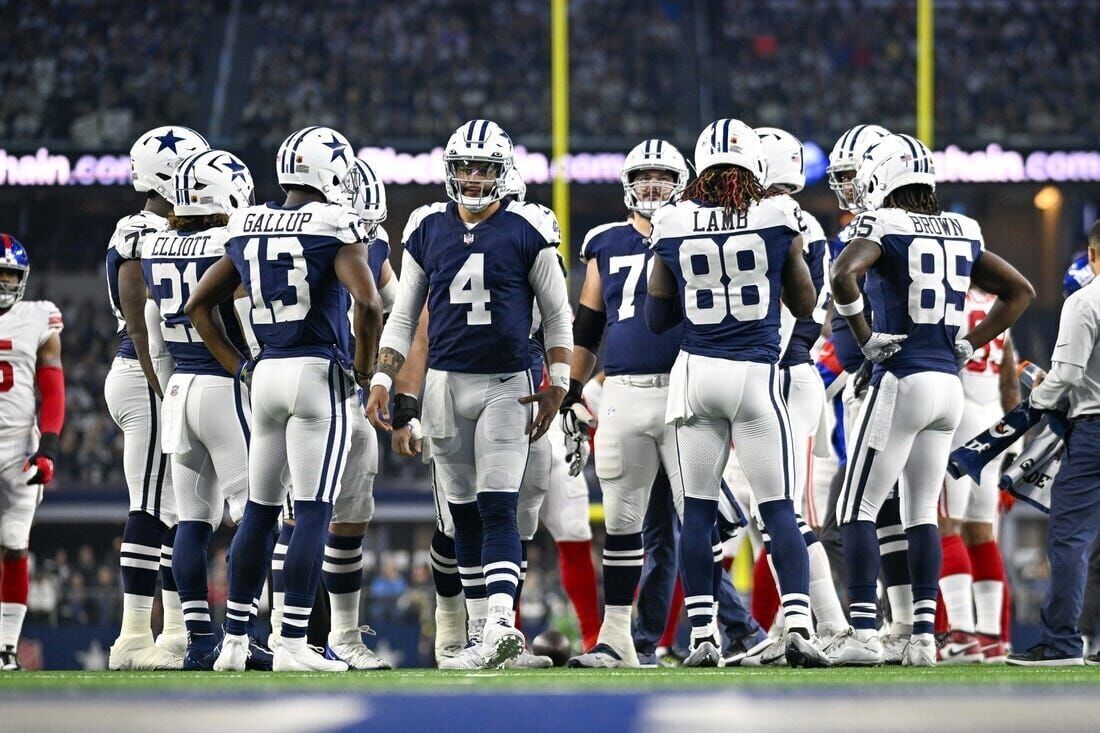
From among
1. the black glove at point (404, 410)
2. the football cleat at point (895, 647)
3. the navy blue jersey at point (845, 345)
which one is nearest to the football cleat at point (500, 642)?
the black glove at point (404, 410)

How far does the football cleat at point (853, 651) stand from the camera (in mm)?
5758

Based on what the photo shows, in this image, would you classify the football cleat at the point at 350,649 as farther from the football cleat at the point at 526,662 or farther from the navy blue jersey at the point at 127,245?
the navy blue jersey at the point at 127,245

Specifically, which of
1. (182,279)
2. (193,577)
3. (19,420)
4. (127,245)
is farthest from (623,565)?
(19,420)

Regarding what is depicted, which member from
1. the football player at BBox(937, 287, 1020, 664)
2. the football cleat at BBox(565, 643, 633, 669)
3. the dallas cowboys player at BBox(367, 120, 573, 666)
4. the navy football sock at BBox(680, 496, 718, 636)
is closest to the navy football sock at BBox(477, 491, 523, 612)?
the dallas cowboys player at BBox(367, 120, 573, 666)

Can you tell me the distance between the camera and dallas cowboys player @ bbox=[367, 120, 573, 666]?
226 inches

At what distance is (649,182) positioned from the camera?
20.7 ft

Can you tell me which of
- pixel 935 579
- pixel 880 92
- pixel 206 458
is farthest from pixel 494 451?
pixel 880 92

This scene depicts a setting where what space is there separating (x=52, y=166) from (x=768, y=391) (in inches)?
612

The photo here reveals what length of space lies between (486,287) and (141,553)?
1.74 m

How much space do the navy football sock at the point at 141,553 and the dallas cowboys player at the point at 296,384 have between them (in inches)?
30.0

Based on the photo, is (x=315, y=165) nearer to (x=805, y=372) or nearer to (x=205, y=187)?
(x=205, y=187)

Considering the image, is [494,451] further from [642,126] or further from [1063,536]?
[642,126]

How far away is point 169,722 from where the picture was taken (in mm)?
3393

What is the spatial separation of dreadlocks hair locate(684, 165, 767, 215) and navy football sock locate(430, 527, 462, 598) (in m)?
1.79
